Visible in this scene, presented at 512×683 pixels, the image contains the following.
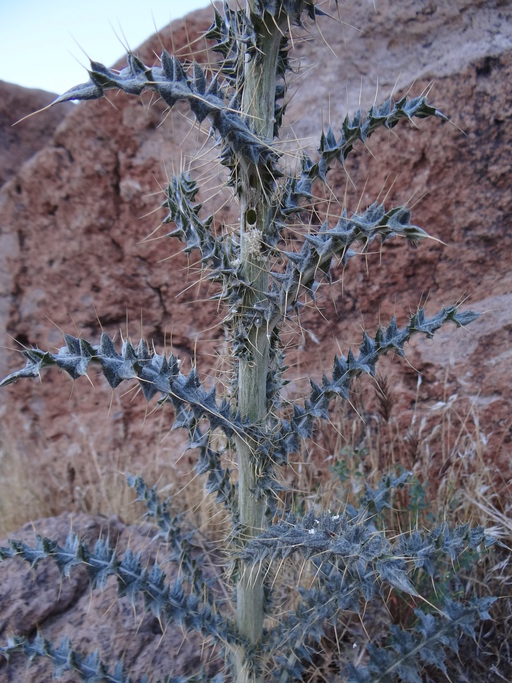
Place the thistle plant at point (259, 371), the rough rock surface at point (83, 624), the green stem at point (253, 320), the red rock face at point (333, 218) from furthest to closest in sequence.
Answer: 1. the red rock face at point (333, 218)
2. the rough rock surface at point (83, 624)
3. the green stem at point (253, 320)
4. the thistle plant at point (259, 371)

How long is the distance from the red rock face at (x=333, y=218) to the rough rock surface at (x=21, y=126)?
272 mm

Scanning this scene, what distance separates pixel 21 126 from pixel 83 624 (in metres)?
3.01

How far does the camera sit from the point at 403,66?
2.88 meters

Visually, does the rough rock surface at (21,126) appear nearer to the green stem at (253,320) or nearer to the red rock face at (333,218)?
the red rock face at (333,218)

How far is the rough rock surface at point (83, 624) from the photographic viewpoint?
1903 mm

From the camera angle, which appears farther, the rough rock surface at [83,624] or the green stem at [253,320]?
the rough rock surface at [83,624]

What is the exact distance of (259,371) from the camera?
144 cm

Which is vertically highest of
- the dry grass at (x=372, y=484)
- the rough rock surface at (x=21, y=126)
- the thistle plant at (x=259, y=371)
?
the rough rock surface at (x=21, y=126)

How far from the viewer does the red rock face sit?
265 cm

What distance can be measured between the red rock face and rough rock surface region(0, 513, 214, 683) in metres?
0.78

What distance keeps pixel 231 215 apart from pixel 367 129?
1817 mm

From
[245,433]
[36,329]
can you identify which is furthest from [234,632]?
[36,329]

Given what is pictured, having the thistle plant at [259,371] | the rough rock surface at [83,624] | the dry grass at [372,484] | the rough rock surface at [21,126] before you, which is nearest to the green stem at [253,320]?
the thistle plant at [259,371]

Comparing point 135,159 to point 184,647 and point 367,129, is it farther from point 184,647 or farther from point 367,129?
point 184,647
